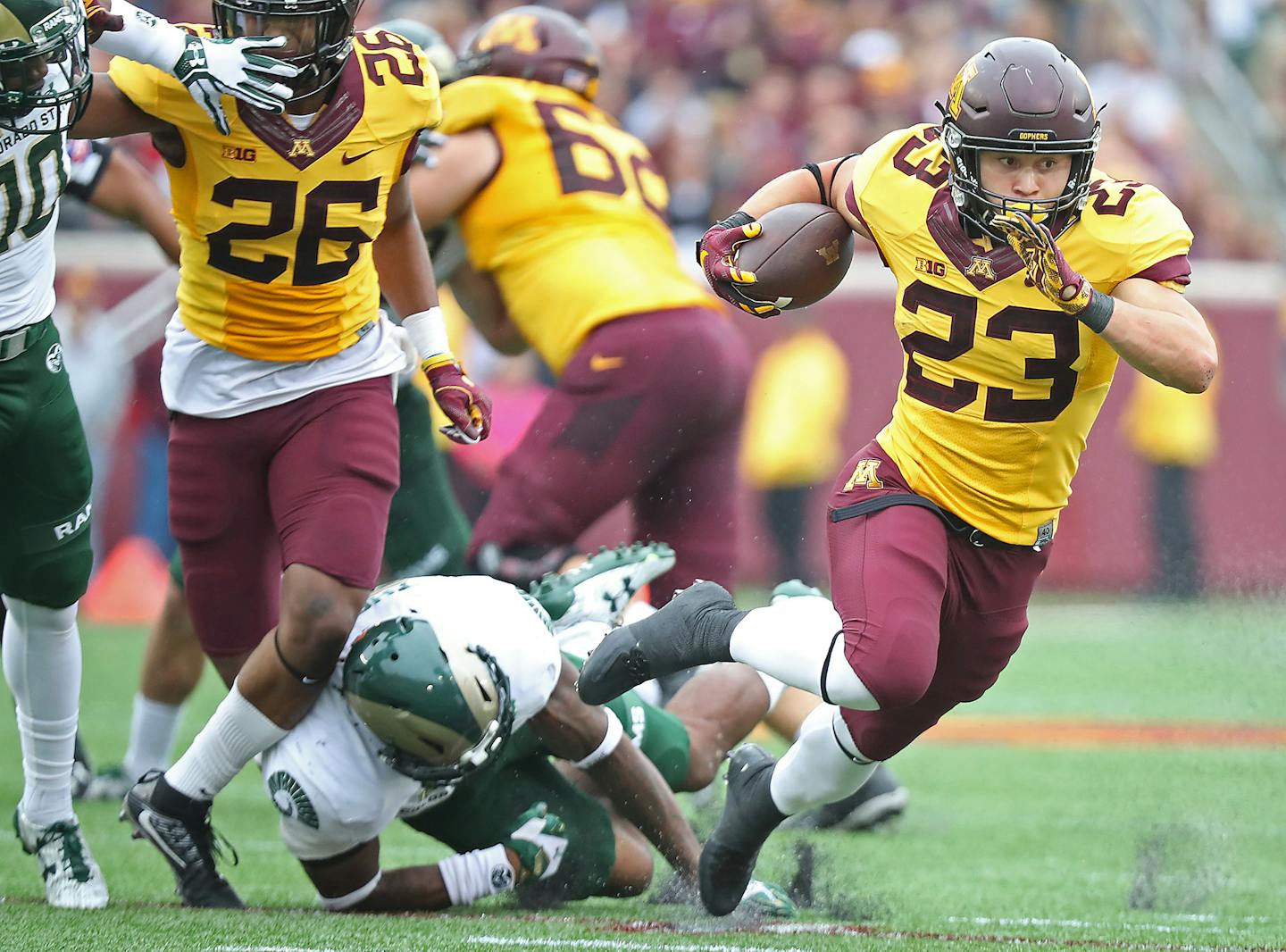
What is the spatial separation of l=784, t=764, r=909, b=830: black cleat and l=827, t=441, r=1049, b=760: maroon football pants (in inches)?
45.3

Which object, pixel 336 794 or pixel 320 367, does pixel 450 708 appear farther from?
pixel 320 367

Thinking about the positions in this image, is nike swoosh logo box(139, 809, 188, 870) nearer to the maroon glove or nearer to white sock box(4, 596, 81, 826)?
white sock box(4, 596, 81, 826)

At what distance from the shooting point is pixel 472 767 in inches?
137

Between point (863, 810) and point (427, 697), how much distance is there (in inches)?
72.3

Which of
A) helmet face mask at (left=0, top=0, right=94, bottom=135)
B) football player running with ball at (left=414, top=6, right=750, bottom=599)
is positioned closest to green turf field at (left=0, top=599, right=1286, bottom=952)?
football player running with ball at (left=414, top=6, right=750, bottom=599)

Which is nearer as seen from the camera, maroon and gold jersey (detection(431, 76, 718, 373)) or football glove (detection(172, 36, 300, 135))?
football glove (detection(172, 36, 300, 135))

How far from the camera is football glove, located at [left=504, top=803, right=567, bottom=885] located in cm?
365

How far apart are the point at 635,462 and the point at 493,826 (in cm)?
140

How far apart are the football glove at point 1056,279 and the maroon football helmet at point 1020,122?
0.10 m

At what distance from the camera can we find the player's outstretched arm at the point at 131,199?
187 inches

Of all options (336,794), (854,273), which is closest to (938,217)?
(336,794)

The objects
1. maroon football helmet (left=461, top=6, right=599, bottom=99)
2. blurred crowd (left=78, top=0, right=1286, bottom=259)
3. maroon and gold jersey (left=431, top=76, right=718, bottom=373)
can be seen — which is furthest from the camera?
blurred crowd (left=78, top=0, right=1286, bottom=259)

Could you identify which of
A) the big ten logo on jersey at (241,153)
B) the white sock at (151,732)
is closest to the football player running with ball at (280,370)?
the big ten logo on jersey at (241,153)

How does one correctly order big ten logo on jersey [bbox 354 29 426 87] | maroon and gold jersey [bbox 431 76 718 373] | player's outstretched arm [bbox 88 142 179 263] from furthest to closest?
1. maroon and gold jersey [bbox 431 76 718 373]
2. player's outstretched arm [bbox 88 142 179 263]
3. big ten logo on jersey [bbox 354 29 426 87]
